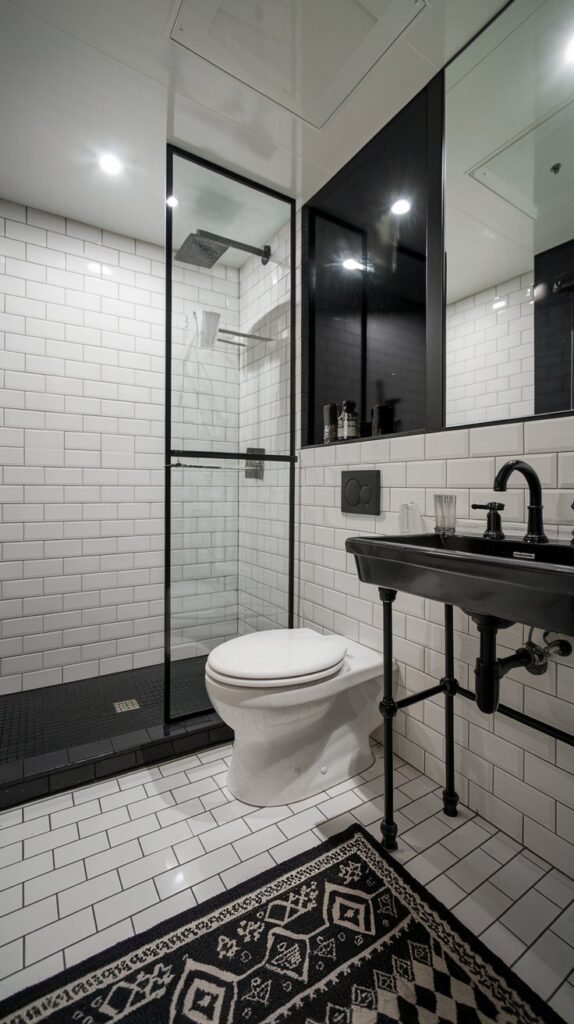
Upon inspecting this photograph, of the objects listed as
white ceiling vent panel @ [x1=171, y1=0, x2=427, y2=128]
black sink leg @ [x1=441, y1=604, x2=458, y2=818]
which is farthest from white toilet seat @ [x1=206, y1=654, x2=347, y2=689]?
white ceiling vent panel @ [x1=171, y1=0, x2=427, y2=128]

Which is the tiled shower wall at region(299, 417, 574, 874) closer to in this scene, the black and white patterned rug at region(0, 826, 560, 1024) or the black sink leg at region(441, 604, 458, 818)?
the black sink leg at region(441, 604, 458, 818)

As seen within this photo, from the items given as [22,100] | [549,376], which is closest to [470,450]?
[549,376]

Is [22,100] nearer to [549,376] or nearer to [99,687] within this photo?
[549,376]

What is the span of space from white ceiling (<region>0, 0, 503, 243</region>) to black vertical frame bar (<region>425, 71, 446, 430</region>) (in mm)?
126

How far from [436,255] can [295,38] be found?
82 centimetres

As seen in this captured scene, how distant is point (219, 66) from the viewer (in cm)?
154

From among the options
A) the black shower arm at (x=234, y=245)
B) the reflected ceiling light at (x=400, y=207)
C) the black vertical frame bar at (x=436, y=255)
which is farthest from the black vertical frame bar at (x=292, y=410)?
the black vertical frame bar at (x=436, y=255)

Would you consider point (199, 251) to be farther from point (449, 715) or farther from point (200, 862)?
point (200, 862)

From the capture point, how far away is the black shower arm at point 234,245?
2023 mm

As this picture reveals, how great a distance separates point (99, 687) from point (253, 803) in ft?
3.96

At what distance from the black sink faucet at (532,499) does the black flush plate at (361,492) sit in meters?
0.67

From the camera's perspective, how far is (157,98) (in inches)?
65.7

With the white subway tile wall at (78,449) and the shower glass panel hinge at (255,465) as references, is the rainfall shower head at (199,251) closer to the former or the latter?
the white subway tile wall at (78,449)

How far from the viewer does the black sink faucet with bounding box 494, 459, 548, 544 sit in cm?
113
